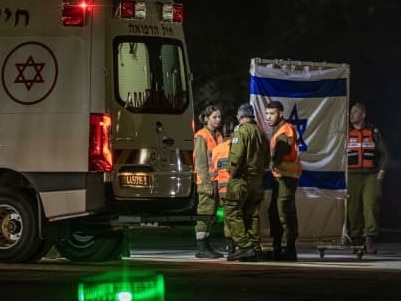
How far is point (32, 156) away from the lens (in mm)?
11797

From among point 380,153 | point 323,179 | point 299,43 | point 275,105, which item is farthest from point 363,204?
point 299,43

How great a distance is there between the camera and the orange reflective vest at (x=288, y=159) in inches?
520

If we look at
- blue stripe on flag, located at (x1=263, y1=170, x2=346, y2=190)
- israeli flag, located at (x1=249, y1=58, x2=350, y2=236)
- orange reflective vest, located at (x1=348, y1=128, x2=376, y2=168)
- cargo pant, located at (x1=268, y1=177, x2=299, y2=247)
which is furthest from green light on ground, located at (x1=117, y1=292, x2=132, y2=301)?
orange reflective vest, located at (x1=348, y1=128, x2=376, y2=168)

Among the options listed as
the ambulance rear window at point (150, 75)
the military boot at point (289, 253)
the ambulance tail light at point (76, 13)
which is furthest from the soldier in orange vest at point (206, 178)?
the ambulance tail light at point (76, 13)

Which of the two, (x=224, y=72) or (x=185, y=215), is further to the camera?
(x=224, y=72)

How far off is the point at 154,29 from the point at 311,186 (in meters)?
3.19

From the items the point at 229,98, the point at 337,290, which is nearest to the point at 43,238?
the point at 337,290

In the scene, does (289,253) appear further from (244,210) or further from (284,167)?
(284,167)

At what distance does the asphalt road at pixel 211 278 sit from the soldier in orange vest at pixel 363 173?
0.68 m

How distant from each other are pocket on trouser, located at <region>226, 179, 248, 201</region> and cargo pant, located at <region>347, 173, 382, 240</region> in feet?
8.14

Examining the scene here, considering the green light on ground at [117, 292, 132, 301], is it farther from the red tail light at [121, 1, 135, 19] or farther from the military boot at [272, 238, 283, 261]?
the military boot at [272, 238, 283, 261]

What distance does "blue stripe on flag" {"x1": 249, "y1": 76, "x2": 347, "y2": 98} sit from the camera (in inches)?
543

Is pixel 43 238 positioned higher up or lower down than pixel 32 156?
lower down

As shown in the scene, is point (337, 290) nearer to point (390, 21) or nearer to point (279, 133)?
point (279, 133)
